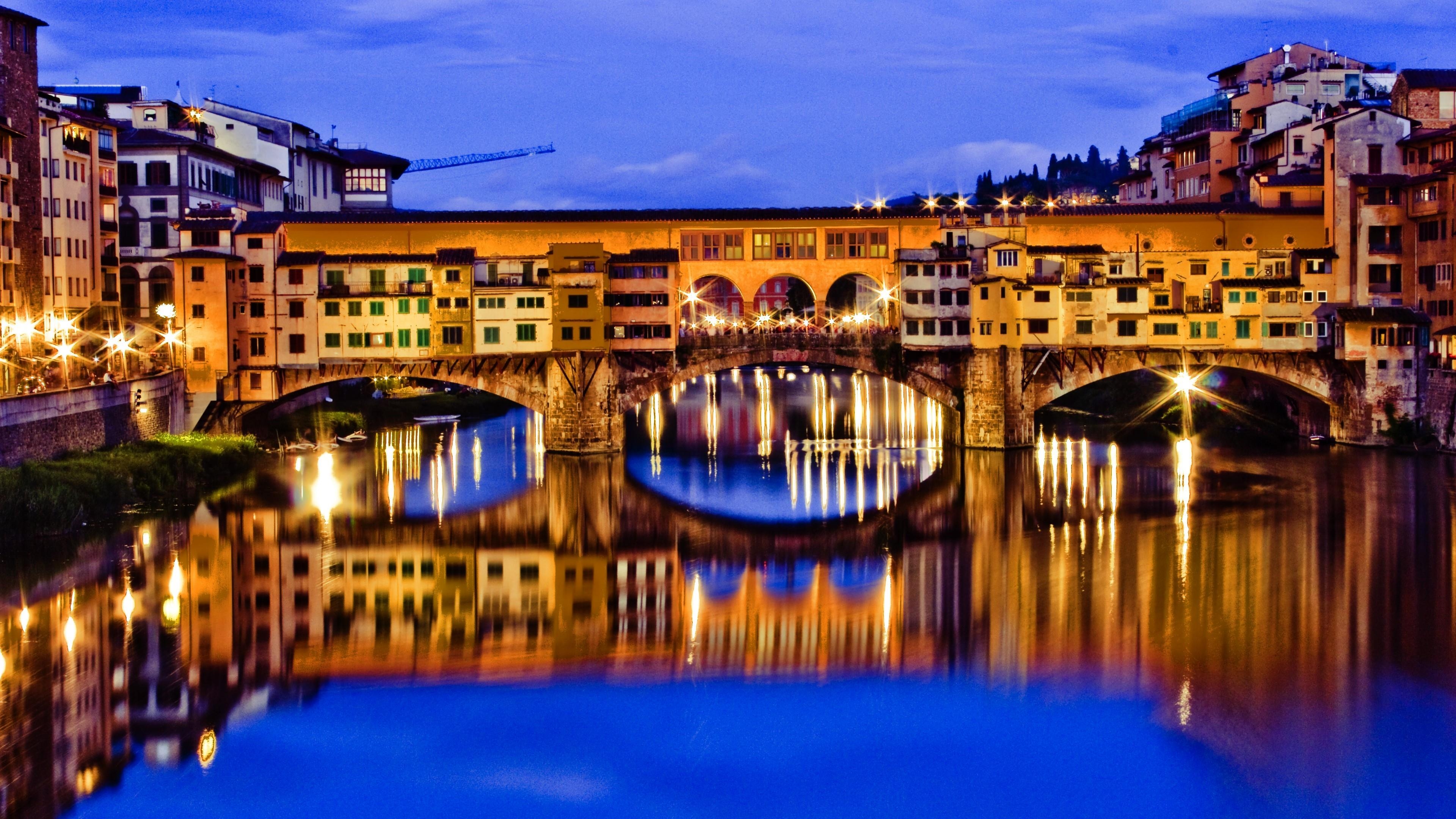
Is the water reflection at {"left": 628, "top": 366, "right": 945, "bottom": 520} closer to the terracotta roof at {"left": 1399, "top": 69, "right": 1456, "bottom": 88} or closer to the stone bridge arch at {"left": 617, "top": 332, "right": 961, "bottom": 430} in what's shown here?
the stone bridge arch at {"left": 617, "top": 332, "right": 961, "bottom": 430}

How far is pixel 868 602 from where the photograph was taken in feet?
103

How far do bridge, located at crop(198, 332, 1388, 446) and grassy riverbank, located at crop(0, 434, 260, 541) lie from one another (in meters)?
5.71

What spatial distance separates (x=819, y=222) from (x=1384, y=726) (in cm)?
3404

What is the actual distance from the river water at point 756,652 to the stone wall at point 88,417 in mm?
3204

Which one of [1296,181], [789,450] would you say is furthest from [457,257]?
[1296,181]

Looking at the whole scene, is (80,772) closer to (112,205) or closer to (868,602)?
(868,602)

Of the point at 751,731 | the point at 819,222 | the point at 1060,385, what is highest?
the point at 819,222

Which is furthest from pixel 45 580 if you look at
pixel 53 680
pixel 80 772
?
pixel 80 772

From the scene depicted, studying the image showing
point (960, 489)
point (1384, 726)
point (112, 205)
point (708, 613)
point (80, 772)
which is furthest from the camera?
point (112, 205)

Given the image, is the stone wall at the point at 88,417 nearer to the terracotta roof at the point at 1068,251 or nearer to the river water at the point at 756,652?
the river water at the point at 756,652

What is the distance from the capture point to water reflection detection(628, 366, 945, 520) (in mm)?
44312

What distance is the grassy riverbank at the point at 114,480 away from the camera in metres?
33.8

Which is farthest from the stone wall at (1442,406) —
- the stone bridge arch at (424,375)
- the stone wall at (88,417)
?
the stone wall at (88,417)

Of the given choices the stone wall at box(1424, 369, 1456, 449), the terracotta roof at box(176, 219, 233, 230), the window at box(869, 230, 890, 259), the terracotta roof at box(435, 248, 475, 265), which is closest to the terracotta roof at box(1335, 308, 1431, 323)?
the stone wall at box(1424, 369, 1456, 449)
